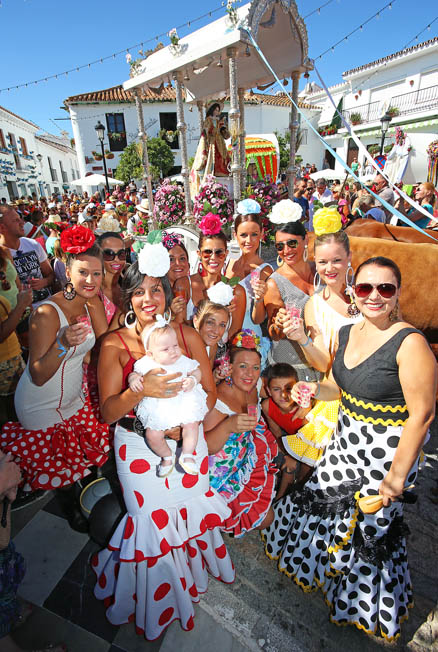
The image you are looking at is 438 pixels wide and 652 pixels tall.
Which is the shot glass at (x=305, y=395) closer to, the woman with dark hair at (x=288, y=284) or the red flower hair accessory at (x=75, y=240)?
the woman with dark hair at (x=288, y=284)

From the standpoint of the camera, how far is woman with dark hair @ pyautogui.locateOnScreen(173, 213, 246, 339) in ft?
10.6

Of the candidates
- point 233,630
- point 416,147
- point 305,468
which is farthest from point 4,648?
point 416,147

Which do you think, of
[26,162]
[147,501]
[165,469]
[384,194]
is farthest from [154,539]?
[26,162]

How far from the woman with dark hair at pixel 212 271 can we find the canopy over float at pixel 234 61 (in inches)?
148

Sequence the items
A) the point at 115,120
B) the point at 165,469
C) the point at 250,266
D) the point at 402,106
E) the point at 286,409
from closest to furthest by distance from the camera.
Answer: the point at 165,469 → the point at 286,409 → the point at 250,266 → the point at 402,106 → the point at 115,120

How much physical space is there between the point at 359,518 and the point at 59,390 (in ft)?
7.26

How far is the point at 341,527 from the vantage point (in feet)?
7.12

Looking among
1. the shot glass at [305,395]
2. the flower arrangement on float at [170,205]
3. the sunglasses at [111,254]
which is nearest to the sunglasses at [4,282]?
the sunglasses at [111,254]

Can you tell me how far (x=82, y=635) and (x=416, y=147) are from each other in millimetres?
26375

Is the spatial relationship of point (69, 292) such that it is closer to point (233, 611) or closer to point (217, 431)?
point (217, 431)

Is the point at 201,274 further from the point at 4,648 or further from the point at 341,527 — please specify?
the point at 4,648

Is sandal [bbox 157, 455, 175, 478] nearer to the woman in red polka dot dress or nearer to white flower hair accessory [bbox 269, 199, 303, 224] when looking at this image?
the woman in red polka dot dress

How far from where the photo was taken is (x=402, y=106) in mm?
25422

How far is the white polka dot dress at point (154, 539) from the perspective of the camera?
2.00 metres
